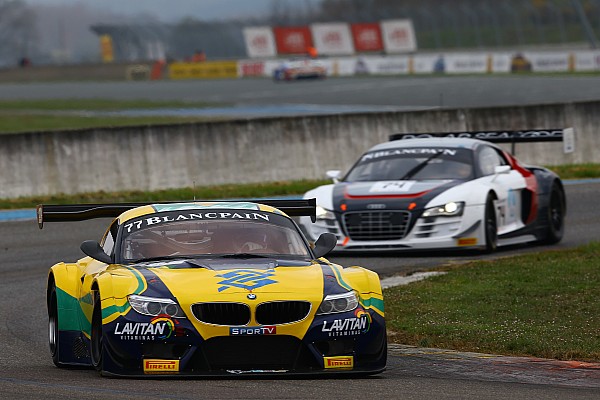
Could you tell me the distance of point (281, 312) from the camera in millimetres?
7594

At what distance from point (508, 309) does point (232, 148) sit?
1428 centimetres

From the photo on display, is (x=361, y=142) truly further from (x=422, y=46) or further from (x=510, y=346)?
(x=422, y=46)

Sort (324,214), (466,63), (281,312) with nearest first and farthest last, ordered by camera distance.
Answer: (281,312)
(324,214)
(466,63)

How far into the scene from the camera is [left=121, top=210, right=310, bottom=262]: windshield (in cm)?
865

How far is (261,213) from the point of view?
9.16 meters

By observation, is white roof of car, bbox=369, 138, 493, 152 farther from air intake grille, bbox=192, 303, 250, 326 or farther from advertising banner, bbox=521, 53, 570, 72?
advertising banner, bbox=521, 53, 570, 72

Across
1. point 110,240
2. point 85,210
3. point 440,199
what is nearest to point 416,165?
point 440,199

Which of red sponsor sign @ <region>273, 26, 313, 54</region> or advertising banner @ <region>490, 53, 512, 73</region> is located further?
red sponsor sign @ <region>273, 26, 313, 54</region>

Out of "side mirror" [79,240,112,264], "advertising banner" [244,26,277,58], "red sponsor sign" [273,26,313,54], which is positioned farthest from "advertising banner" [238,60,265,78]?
"side mirror" [79,240,112,264]

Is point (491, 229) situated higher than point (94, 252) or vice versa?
point (94, 252)

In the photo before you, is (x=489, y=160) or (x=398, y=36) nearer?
(x=489, y=160)

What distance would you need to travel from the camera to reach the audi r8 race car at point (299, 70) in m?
70.6

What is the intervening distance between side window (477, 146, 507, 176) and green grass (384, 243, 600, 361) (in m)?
2.21

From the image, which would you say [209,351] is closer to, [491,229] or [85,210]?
[85,210]
